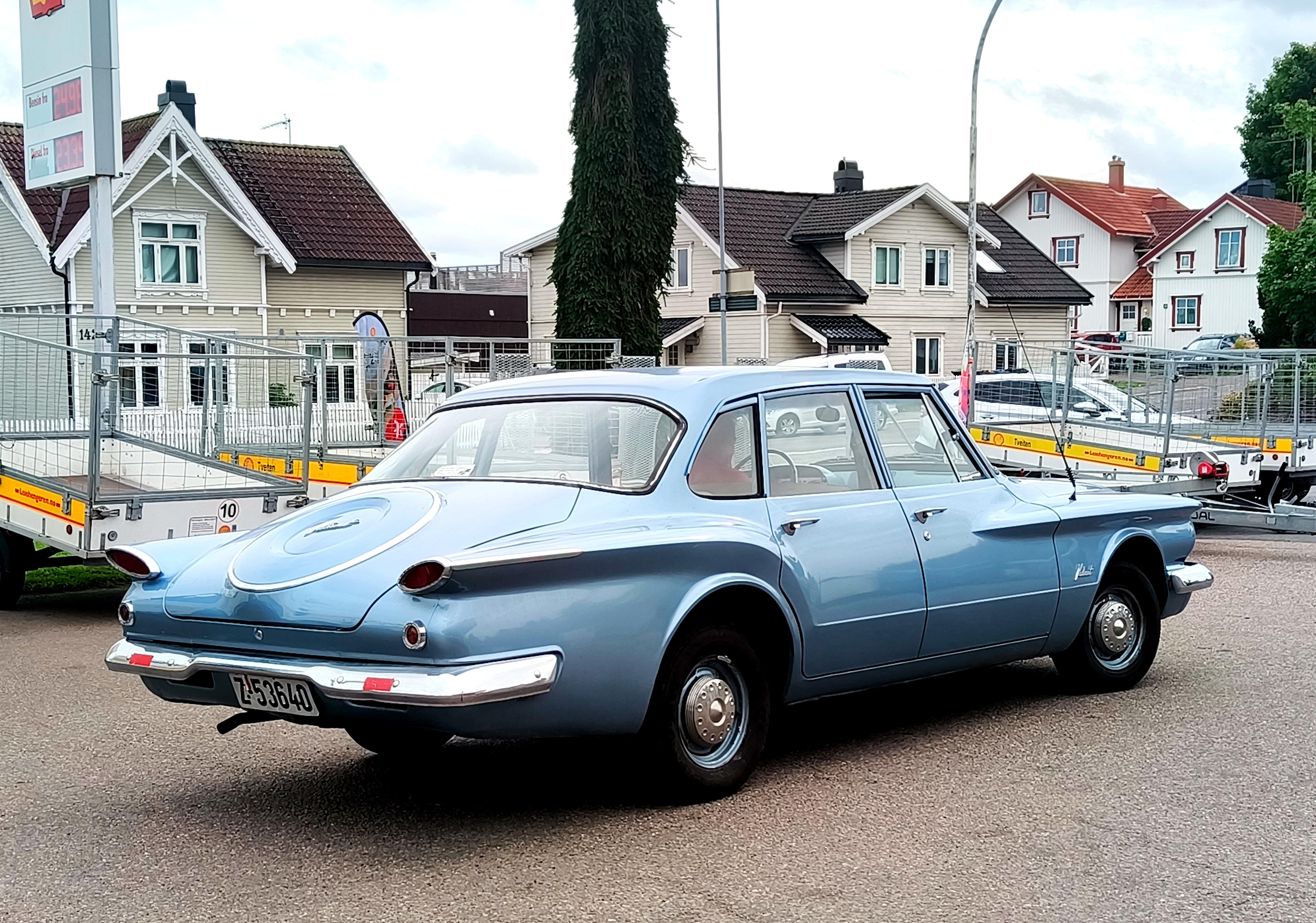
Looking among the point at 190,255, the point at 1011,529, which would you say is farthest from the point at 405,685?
the point at 190,255

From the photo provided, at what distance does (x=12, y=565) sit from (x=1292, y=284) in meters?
50.4

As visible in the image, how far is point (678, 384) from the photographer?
19.8 feet

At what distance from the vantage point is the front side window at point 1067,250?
80500 millimetres

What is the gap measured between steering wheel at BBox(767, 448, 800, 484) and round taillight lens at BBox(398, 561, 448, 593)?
1.73 metres

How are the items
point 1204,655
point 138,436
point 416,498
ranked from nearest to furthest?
point 416,498 → point 1204,655 → point 138,436

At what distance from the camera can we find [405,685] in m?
4.77

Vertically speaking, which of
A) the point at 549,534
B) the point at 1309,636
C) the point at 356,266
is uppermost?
the point at 356,266

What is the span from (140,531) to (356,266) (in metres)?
29.5

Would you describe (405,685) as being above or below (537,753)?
above

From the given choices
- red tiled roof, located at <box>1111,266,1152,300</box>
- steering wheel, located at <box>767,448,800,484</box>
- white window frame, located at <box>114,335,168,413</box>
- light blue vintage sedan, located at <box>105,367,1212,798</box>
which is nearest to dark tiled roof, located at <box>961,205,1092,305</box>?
red tiled roof, located at <box>1111,266,1152,300</box>

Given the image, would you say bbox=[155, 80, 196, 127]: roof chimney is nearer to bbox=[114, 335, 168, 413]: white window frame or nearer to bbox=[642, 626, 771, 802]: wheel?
bbox=[114, 335, 168, 413]: white window frame

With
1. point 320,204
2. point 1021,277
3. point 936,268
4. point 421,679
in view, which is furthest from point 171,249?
point 421,679

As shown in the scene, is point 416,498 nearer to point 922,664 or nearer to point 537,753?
point 537,753

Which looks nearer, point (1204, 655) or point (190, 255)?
point (1204, 655)
